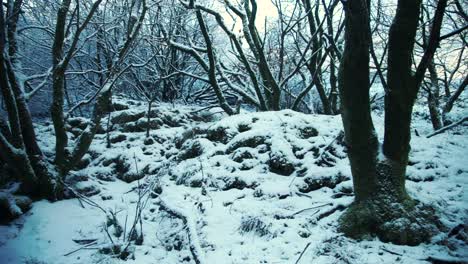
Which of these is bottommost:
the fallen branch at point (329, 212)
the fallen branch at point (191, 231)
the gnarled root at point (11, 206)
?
the gnarled root at point (11, 206)

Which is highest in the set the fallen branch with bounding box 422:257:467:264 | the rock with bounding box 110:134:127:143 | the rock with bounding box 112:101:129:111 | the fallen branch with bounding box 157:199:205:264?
the rock with bounding box 112:101:129:111

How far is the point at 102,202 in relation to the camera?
6.01 metres

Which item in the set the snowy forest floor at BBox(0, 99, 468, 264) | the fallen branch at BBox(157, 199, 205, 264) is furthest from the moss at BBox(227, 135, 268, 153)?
the fallen branch at BBox(157, 199, 205, 264)

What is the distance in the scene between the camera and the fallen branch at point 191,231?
3679 mm

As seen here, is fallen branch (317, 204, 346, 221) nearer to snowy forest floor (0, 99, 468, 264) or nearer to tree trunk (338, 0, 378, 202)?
snowy forest floor (0, 99, 468, 264)

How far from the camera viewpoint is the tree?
320 centimetres

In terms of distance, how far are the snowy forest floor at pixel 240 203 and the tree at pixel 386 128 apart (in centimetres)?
19

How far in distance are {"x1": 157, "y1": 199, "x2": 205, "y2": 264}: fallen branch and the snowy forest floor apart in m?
0.02

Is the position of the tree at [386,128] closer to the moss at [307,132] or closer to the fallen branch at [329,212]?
the fallen branch at [329,212]

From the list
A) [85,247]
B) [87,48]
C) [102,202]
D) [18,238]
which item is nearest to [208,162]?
[102,202]

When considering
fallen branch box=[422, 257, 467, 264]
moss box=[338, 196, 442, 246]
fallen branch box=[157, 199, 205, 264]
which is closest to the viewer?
fallen branch box=[422, 257, 467, 264]

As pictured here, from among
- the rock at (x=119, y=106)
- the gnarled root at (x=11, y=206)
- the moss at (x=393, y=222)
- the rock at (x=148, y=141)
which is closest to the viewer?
the moss at (x=393, y=222)

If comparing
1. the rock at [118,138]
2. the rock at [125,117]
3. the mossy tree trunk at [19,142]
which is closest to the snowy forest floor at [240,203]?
the mossy tree trunk at [19,142]

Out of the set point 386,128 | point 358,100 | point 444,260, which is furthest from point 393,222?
point 358,100
